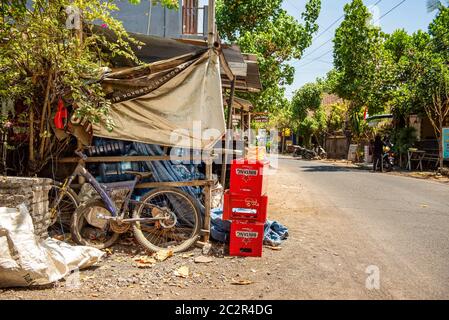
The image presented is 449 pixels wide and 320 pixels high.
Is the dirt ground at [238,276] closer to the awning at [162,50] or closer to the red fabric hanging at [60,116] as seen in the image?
the red fabric hanging at [60,116]

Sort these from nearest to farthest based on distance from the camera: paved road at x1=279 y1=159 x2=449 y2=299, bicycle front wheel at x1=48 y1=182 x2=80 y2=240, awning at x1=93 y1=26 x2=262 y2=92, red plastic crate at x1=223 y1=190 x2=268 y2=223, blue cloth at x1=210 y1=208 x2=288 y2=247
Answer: paved road at x1=279 y1=159 x2=449 y2=299 < red plastic crate at x1=223 y1=190 x2=268 y2=223 < bicycle front wheel at x1=48 y1=182 x2=80 y2=240 < blue cloth at x1=210 y1=208 x2=288 y2=247 < awning at x1=93 y1=26 x2=262 y2=92

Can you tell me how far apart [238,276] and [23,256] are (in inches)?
88.4

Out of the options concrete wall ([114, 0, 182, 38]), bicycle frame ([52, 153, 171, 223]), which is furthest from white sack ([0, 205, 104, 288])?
concrete wall ([114, 0, 182, 38])

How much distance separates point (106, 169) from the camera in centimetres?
623

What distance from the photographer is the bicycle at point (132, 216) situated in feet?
17.8

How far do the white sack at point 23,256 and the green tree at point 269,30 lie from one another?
51.3 ft

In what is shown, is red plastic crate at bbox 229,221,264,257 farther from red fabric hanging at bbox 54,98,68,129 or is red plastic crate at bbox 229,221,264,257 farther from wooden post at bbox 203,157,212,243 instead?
red fabric hanging at bbox 54,98,68,129

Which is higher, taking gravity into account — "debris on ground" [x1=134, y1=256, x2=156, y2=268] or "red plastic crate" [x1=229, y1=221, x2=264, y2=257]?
"red plastic crate" [x1=229, y1=221, x2=264, y2=257]

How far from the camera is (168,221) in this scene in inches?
218

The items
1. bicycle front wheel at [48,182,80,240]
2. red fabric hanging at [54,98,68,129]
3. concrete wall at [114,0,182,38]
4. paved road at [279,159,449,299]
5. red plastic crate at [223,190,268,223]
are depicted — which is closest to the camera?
paved road at [279,159,449,299]

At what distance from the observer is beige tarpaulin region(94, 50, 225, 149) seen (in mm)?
5656

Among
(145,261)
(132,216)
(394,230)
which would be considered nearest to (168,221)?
(132,216)
